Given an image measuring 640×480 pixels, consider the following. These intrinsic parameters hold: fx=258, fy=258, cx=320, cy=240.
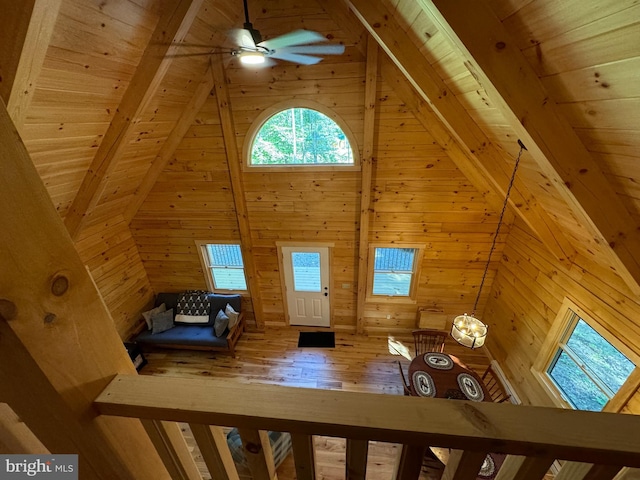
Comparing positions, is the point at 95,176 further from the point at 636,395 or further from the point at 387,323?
the point at 636,395

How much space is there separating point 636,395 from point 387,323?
9.32 ft

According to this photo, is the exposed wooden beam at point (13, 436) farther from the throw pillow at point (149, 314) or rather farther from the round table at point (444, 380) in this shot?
the throw pillow at point (149, 314)

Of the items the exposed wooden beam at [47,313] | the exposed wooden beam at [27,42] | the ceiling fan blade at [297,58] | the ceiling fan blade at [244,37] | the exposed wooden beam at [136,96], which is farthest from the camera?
the ceiling fan blade at [297,58]

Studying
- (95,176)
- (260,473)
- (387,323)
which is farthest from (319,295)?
(260,473)

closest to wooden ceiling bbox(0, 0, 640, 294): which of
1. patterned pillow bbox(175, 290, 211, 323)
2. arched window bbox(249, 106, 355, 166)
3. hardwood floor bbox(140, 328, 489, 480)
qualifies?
arched window bbox(249, 106, 355, 166)

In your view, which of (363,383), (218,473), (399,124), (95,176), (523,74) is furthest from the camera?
(363,383)

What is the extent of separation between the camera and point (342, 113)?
3330 mm

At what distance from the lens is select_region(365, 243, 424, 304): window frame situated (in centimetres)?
402

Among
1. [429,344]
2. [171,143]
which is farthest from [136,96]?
[429,344]

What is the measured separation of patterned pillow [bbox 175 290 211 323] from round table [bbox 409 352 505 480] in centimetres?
349

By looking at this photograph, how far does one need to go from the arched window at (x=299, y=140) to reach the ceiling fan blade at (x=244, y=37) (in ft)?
4.08

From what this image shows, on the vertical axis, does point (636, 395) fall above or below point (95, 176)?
below

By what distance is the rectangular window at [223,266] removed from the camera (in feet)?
15.2

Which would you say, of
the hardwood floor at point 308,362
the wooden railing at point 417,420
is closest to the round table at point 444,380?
the hardwood floor at point 308,362
